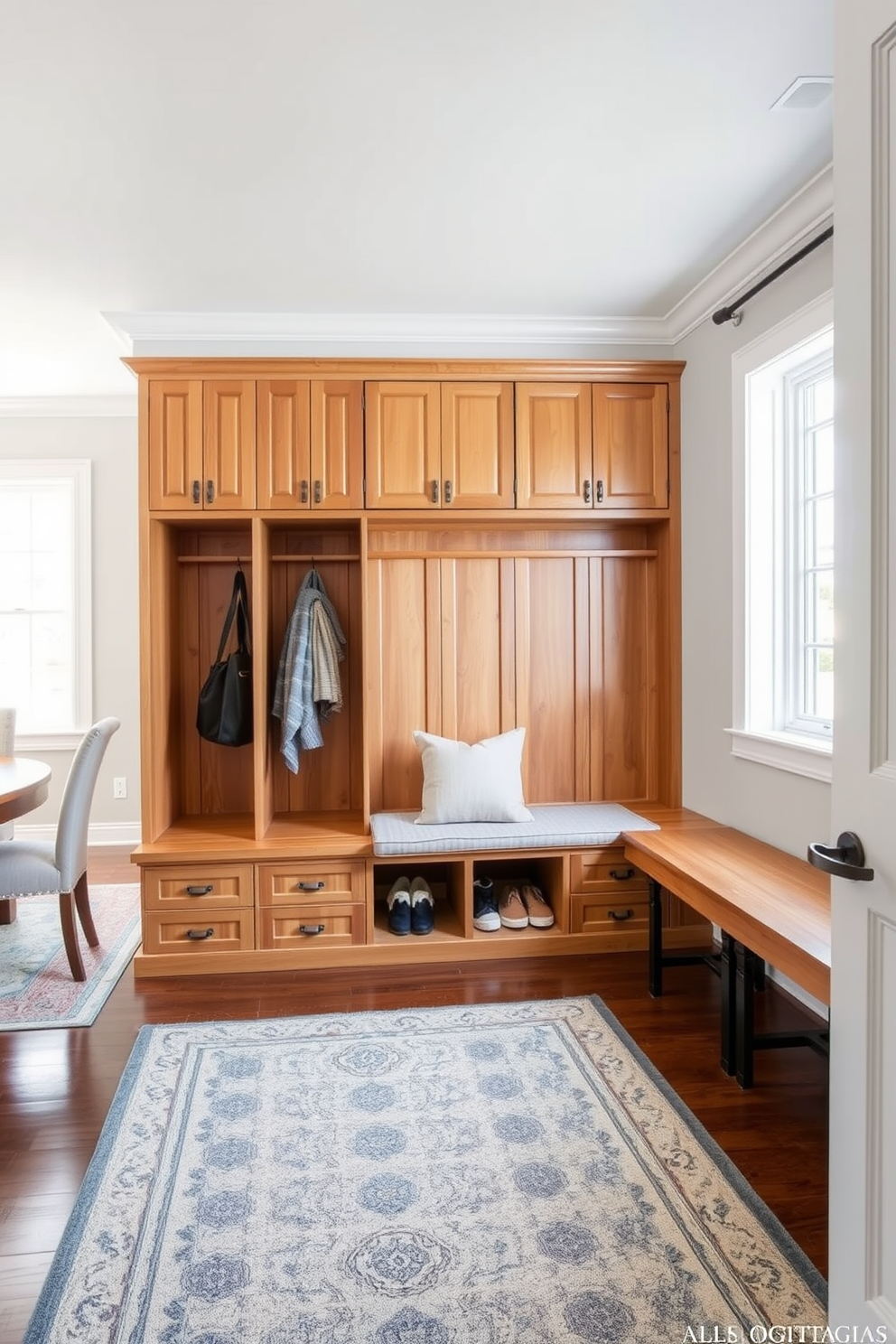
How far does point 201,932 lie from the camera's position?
3244 mm

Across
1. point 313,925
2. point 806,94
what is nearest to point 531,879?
point 313,925

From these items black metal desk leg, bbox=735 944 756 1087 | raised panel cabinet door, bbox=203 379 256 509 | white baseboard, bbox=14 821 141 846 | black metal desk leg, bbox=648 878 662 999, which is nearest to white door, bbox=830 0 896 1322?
black metal desk leg, bbox=735 944 756 1087

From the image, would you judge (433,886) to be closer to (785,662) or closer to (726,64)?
(785,662)

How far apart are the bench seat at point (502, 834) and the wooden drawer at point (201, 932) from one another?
61 centimetres

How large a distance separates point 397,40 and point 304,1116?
267cm

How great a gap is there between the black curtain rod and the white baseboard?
4213mm

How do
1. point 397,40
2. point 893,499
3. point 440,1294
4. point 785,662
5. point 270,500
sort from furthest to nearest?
Result: 1. point 270,500
2. point 785,662
3. point 397,40
4. point 440,1294
5. point 893,499

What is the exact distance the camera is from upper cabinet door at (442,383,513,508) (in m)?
3.47

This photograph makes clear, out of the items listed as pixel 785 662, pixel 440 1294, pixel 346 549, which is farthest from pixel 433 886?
pixel 440 1294

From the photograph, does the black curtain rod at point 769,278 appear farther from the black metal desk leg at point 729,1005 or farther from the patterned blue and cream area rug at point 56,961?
the patterned blue and cream area rug at point 56,961

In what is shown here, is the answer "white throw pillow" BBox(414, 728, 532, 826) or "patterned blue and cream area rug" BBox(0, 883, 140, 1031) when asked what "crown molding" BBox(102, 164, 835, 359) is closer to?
"white throw pillow" BBox(414, 728, 532, 826)

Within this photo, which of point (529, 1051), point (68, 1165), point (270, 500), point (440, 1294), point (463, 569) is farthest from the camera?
point (463, 569)

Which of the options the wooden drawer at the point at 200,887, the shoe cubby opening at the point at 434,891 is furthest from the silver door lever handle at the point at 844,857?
the wooden drawer at the point at 200,887

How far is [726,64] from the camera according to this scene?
78.2 inches
